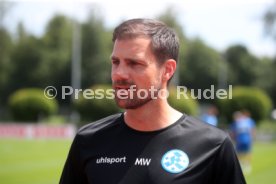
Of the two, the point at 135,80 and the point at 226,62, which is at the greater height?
the point at 135,80

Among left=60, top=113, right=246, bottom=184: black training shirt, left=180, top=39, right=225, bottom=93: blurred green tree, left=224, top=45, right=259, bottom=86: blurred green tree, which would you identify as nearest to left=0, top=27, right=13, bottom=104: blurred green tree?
left=180, top=39, right=225, bottom=93: blurred green tree

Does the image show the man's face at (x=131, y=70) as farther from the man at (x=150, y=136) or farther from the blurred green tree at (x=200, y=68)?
the blurred green tree at (x=200, y=68)

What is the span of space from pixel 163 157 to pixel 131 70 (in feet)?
1.78

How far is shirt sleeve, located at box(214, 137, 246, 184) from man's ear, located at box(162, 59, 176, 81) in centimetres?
54

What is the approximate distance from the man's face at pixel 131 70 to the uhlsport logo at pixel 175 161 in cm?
35

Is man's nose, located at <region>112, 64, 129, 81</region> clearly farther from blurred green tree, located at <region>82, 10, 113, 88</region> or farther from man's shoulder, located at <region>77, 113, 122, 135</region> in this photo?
blurred green tree, located at <region>82, 10, 113, 88</region>

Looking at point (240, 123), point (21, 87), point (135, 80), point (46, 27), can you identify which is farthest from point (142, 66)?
point (46, 27)

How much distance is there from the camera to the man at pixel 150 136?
123 inches

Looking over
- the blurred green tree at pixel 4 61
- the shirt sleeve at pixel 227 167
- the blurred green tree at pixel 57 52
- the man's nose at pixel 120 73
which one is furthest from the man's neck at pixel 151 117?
the blurred green tree at pixel 57 52

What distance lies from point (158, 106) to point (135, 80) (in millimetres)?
258

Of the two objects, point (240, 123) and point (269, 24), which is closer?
point (240, 123)

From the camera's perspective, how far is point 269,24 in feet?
220

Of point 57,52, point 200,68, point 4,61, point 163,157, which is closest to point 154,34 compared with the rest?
point 163,157

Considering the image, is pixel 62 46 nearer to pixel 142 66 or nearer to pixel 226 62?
pixel 226 62
